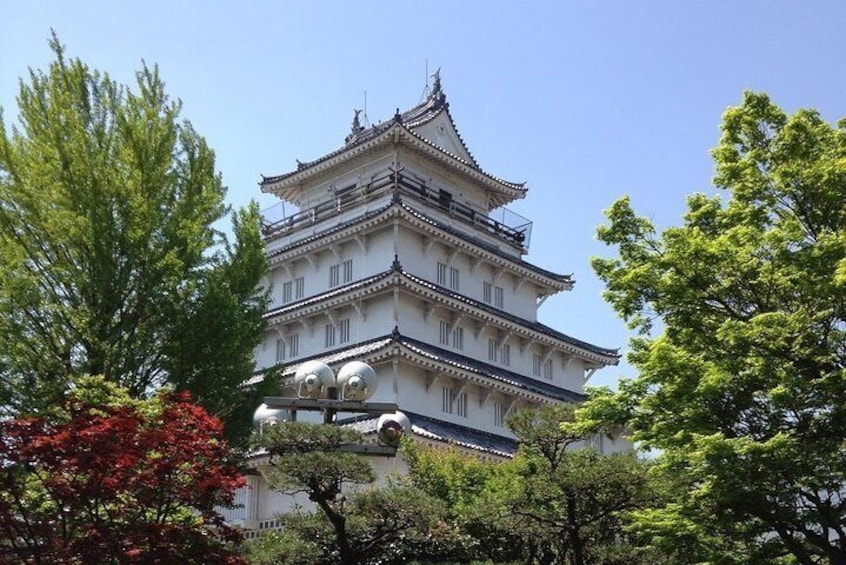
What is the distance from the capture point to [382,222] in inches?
1478

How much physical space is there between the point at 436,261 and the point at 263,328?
16.2 meters

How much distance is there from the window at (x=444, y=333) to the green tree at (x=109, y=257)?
51.0 feet

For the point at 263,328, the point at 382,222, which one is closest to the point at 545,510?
the point at 263,328

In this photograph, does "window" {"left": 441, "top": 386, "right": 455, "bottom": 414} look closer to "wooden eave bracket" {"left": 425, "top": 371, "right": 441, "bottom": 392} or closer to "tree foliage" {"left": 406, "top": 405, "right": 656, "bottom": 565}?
"wooden eave bracket" {"left": 425, "top": 371, "right": 441, "bottom": 392}

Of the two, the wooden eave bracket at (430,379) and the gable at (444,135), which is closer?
the wooden eave bracket at (430,379)

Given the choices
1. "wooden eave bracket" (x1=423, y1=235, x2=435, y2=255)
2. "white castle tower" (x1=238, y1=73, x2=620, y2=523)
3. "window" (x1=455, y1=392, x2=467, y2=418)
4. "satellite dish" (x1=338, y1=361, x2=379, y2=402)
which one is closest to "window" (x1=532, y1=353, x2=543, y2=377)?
"white castle tower" (x1=238, y1=73, x2=620, y2=523)

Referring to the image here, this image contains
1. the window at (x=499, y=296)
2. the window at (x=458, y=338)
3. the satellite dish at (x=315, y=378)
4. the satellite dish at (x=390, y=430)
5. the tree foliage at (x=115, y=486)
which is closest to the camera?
the tree foliage at (x=115, y=486)

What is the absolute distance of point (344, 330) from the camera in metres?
37.9

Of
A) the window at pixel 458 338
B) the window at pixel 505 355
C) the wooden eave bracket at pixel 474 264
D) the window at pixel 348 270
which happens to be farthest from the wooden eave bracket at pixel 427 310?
the window at pixel 505 355

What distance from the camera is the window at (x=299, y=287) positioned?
134 feet

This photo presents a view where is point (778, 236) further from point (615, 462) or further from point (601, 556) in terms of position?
point (601, 556)

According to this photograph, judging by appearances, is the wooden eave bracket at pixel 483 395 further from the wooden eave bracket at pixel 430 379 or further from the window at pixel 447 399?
the wooden eave bracket at pixel 430 379

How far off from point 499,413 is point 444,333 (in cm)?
383

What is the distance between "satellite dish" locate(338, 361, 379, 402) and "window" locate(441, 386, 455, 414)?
21210 mm
